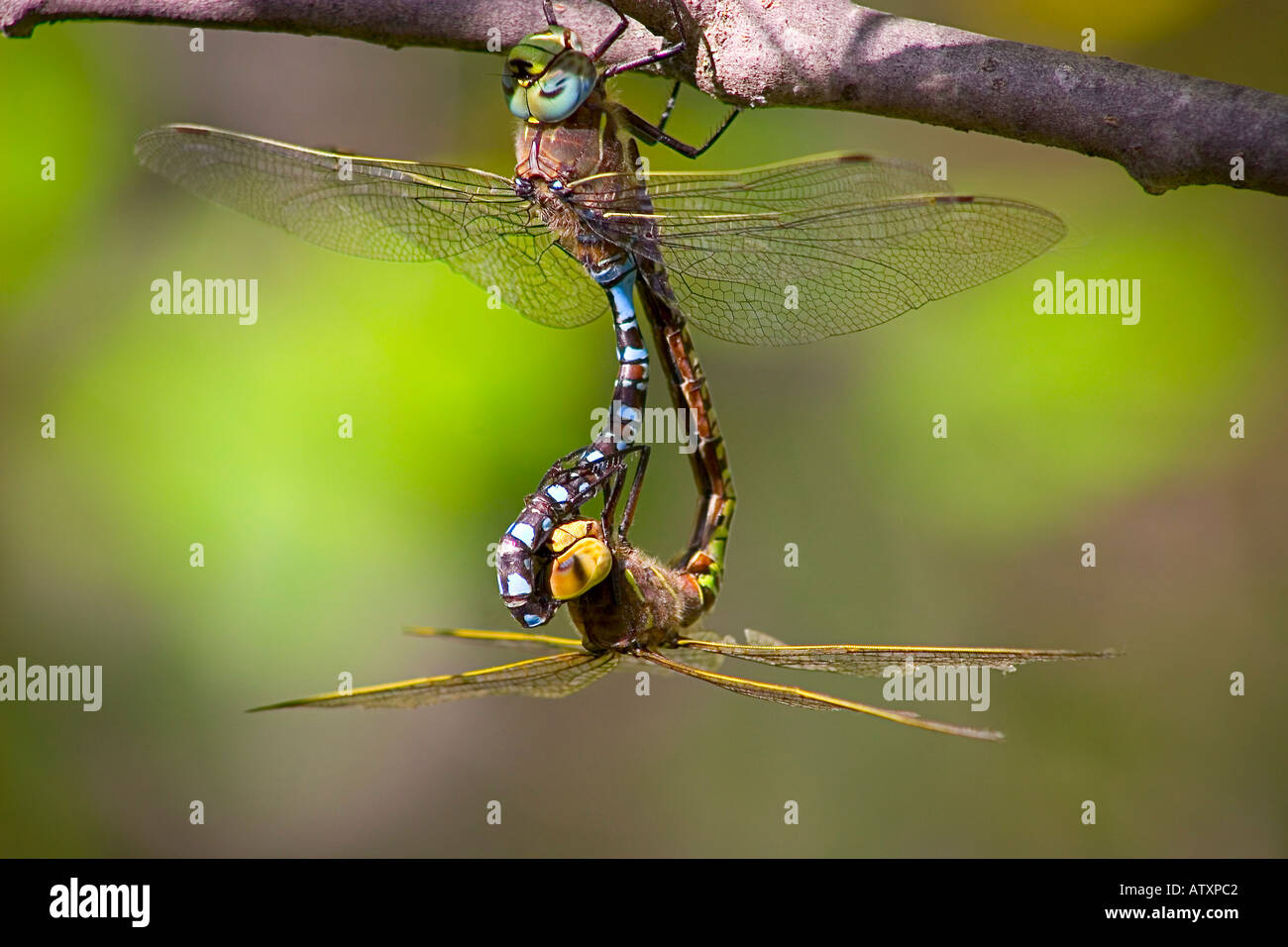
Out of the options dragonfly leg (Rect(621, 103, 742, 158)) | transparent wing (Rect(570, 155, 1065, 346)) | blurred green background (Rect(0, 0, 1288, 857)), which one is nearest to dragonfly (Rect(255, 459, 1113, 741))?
transparent wing (Rect(570, 155, 1065, 346))

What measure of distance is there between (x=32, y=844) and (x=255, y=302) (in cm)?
214

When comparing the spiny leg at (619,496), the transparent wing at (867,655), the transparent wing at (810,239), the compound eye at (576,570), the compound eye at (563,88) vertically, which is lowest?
the transparent wing at (867,655)

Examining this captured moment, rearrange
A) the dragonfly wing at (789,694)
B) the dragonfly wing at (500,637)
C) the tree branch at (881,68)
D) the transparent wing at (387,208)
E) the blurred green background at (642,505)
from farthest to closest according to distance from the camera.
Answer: the blurred green background at (642,505), the transparent wing at (387,208), the dragonfly wing at (500,637), the dragonfly wing at (789,694), the tree branch at (881,68)

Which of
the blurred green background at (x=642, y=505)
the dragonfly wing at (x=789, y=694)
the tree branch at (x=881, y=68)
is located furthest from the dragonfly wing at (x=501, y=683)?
the tree branch at (x=881, y=68)

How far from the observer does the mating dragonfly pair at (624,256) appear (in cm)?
207

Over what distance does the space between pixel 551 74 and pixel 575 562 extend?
104 centimetres

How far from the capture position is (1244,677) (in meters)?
3.88

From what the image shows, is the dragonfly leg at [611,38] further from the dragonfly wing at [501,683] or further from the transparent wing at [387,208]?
the dragonfly wing at [501,683]

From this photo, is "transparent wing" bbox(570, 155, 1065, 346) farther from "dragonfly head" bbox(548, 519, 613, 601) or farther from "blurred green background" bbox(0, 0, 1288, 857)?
"blurred green background" bbox(0, 0, 1288, 857)

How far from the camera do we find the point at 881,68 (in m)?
1.92

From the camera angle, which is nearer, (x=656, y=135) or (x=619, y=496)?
(x=656, y=135)

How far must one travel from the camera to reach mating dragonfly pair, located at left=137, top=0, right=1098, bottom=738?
2.07 m

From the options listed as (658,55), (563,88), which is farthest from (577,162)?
(658,55)

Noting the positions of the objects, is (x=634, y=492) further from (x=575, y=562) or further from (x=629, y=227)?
(x=629, y=227)
